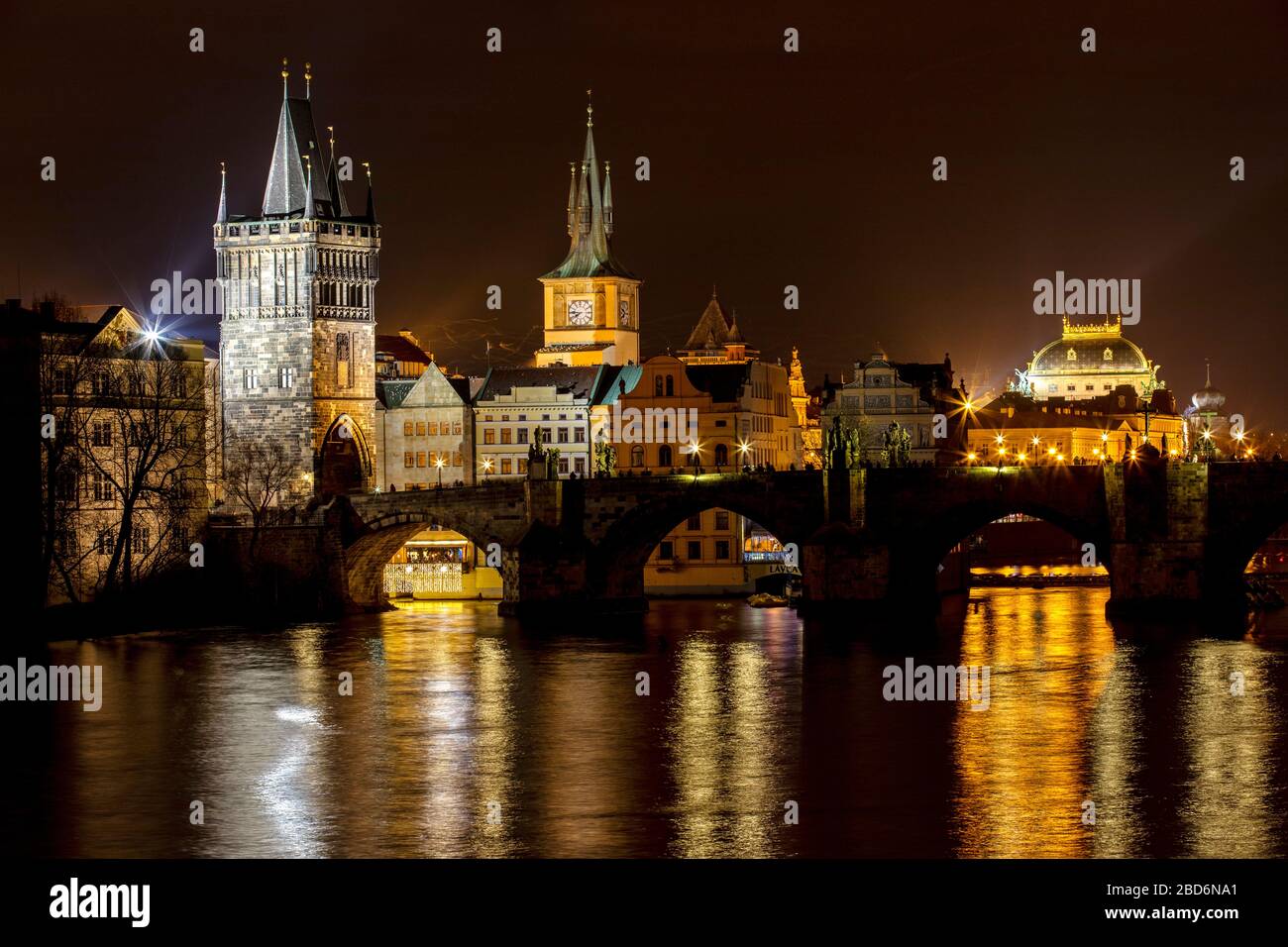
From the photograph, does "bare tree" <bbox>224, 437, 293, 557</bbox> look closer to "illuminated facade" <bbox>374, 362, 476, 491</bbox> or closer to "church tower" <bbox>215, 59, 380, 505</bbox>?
"church tower" <bbox>215, 59, 380, 505</bbox>

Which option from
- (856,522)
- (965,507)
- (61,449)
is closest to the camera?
(61,449)

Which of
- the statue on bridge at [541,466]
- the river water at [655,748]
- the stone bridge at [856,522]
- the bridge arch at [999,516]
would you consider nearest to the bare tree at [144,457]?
the river water at [655,748]

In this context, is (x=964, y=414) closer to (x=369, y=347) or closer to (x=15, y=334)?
(x=369, y=347)

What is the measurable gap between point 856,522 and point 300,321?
1397 inches

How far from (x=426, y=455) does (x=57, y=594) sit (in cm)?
3885

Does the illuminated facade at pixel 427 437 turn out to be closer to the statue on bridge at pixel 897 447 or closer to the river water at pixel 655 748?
the statue on bridge at pixel 897 447

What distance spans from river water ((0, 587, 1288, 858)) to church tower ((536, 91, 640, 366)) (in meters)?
58.6

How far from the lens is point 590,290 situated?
14838 cm

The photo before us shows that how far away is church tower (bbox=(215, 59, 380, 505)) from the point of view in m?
119

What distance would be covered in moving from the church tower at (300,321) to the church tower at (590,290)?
A: 2426cm

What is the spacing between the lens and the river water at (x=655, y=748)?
5153 cm

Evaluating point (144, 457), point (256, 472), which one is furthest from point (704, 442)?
point (144, 457)

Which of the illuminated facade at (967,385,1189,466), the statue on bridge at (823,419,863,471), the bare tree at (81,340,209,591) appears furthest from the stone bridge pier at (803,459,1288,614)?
the illuminated facade at (967,385,1189,466)

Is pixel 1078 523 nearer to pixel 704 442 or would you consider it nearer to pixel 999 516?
pixel 999 516
